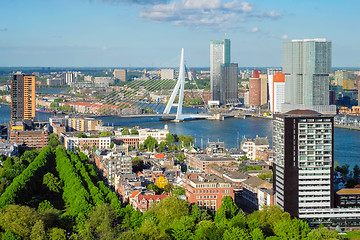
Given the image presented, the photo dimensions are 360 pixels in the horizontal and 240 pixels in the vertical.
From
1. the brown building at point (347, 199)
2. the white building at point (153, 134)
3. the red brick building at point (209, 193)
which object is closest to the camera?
the brown building at point (347, 199)

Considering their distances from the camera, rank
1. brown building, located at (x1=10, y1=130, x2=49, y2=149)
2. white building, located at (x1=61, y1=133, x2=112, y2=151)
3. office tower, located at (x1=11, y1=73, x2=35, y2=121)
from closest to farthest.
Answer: white building, located at (x1=61, y1=133, x2=112, y2=151), brown building, located at (x1=10, y1=130, x2=49, y2=149), office tower, located at (x1=11, y1=73, x2=35, y2=121)

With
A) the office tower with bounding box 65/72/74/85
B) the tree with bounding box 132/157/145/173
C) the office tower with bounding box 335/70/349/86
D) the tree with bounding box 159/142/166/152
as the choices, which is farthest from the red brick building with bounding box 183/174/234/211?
the office tower with bounding box 65/72/74/85

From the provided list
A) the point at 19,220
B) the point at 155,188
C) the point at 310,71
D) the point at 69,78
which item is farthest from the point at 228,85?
the point at 19,220

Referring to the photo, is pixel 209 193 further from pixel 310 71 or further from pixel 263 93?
pixel 263 93

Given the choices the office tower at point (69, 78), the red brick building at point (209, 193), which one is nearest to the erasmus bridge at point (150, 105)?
the red brick building at point (209, 193)

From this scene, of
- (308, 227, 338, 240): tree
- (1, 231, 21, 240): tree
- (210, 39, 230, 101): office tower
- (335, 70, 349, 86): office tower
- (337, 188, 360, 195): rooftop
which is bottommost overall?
(308, 227, 338, 240): tree

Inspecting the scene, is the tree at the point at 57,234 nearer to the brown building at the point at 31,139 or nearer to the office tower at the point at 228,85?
the brown building at the point at 31,139

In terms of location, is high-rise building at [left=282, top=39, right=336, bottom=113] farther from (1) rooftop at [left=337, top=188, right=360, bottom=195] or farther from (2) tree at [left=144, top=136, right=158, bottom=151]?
(1) rooftop at [left=337, top=188, right=360, bottom=195]
